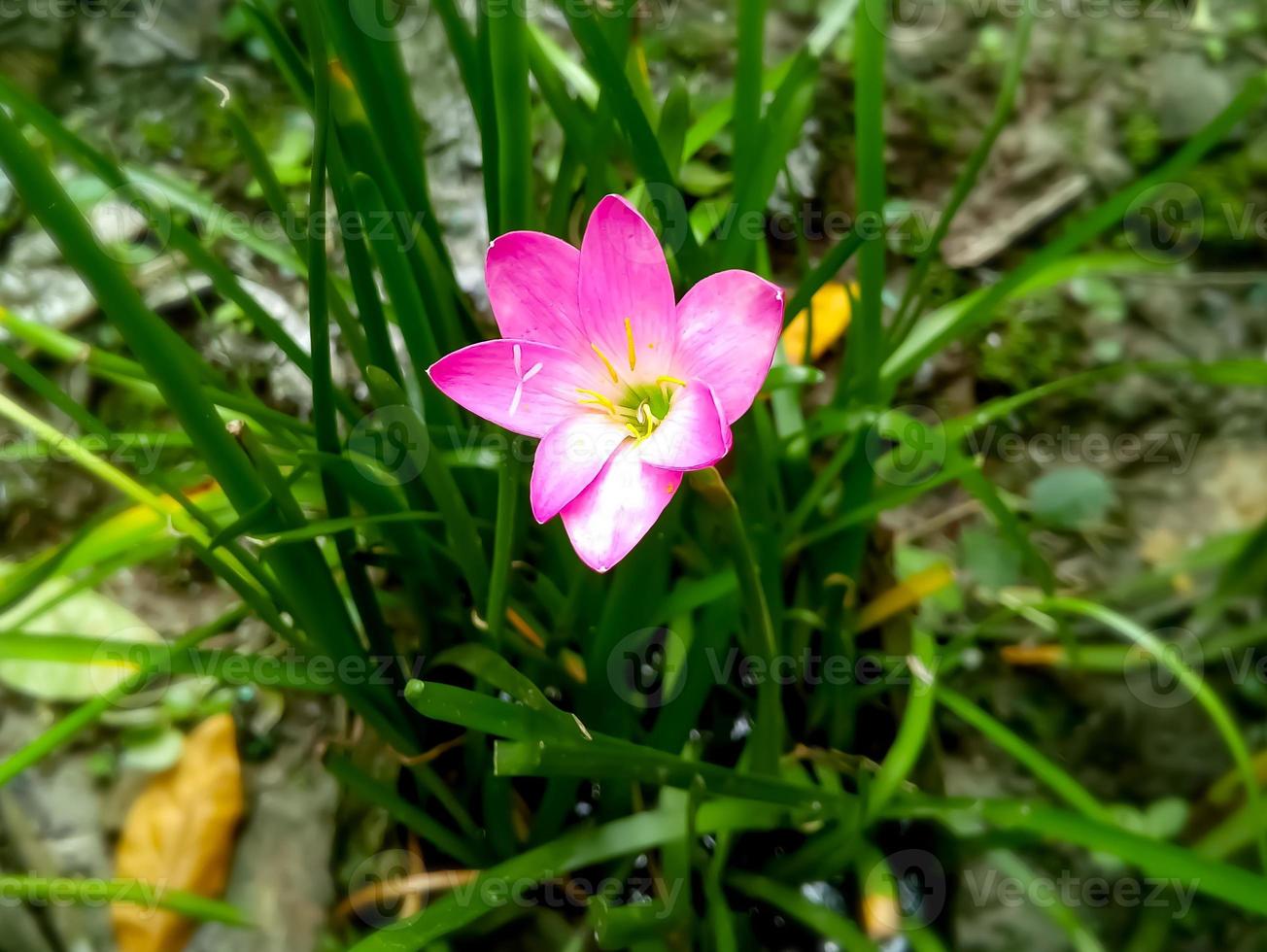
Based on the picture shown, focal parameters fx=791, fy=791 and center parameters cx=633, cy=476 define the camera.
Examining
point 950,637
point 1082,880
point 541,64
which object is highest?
point 541,64

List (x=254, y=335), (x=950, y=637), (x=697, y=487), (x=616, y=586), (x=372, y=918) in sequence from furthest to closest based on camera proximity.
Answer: (x=254, y=335) < (x=950, y=637) < (x=372, y=918) < (x=616, y=586) < (x=697, y=487)

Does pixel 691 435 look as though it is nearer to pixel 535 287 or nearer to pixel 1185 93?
pixel 535 287

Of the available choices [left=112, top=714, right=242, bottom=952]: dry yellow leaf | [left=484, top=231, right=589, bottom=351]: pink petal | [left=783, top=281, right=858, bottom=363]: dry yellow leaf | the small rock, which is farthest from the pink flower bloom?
the small rock

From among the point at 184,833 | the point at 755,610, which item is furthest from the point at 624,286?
the point at 184,833

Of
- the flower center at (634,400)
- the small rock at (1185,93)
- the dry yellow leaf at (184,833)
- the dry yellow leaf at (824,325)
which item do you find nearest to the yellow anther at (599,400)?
the flower center at (634,400)

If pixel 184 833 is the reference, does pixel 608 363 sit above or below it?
above

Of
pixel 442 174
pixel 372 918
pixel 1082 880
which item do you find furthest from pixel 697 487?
pixel 442 174

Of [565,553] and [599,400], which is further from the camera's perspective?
[565,553]

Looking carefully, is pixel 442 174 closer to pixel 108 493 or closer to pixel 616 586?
pixel 108 493
